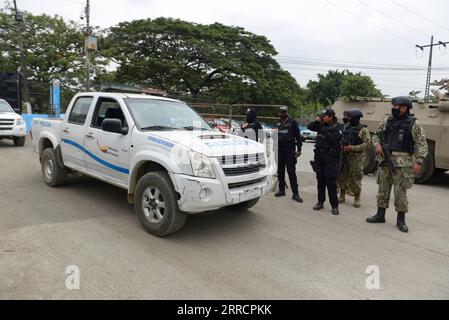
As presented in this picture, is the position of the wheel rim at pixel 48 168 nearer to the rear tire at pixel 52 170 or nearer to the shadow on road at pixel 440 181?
the rear tire at pixel 52 170

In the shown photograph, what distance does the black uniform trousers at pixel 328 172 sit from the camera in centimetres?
558

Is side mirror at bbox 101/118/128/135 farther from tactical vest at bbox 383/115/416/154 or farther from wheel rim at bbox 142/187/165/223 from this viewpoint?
tactical vest at bbox 383/115/416/154

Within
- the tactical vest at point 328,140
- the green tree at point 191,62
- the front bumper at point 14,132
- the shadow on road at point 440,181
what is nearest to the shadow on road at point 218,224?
the tactical vest at point 328,140

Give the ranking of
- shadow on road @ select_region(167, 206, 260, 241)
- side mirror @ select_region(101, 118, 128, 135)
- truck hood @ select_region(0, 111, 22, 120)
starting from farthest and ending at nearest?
truck hood @ select_region(0, 111, 22, 120) → side mirror @ select_region(101, 118, 128, 135) → shadow on road @ select_region(167, 206, 260, 241)

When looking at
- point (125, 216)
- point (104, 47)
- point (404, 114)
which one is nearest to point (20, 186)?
point (125, 216)

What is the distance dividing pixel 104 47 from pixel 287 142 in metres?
28.7

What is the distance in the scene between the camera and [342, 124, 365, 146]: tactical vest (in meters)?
6.21

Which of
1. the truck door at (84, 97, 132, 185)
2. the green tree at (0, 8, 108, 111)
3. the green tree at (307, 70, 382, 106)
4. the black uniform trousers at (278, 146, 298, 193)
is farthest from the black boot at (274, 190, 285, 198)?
the green tree at (307, 70, 382, 106)

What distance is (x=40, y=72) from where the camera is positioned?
28.0 metres

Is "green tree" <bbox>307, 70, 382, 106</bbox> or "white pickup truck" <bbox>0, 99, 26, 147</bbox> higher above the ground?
"green tree" <bbox>307, 70, 382, 106</bbox>

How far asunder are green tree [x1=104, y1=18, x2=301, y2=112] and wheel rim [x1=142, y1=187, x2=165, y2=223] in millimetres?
27605

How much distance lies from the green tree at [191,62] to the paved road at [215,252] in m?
26.9

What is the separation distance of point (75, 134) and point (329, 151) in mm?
4035
